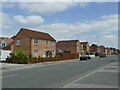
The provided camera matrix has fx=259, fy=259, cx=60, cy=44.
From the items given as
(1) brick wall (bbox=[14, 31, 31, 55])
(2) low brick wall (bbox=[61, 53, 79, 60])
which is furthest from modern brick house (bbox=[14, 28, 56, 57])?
(2) low brick wall (bbox=[61, 53, 79, 60])

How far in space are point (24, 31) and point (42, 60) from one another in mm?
11620

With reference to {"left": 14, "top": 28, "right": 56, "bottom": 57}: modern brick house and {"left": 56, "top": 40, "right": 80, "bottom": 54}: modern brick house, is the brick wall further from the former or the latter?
{"left": 56, "top": 40, "right": 80, "bottom": 54}: modern brick house

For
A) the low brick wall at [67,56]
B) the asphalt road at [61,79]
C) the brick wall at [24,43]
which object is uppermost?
the brick wall at [24,43]

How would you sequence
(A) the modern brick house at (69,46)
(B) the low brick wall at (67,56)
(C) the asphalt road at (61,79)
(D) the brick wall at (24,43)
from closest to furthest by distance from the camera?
(C) the asphalt road at (61,79), (D) the brick wall at (24,43), (B) the low brick wall at (67,56), (A) the modern brick house at (69,46)

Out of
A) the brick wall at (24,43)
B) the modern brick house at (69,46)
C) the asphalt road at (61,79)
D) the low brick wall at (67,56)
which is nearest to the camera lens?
the asphalt road at (61,79)

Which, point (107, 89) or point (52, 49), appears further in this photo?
point (52, 49)

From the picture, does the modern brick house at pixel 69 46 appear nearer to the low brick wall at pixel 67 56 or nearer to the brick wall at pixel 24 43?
the low brick wall at pixel 67 56

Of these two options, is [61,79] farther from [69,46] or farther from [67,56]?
[69,46]

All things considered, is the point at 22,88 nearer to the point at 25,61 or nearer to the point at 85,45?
the point at 25,61

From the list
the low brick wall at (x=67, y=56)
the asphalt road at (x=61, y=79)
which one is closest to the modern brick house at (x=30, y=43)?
the low brick wall at (x=67, y=56)

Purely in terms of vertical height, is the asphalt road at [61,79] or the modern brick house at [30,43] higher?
the modern brick house at [30,43]

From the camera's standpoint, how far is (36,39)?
60125 millimetres

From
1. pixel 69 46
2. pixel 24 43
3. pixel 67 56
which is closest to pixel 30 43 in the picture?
pixel 24 43

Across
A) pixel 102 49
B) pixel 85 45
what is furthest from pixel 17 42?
pixel 102 49
